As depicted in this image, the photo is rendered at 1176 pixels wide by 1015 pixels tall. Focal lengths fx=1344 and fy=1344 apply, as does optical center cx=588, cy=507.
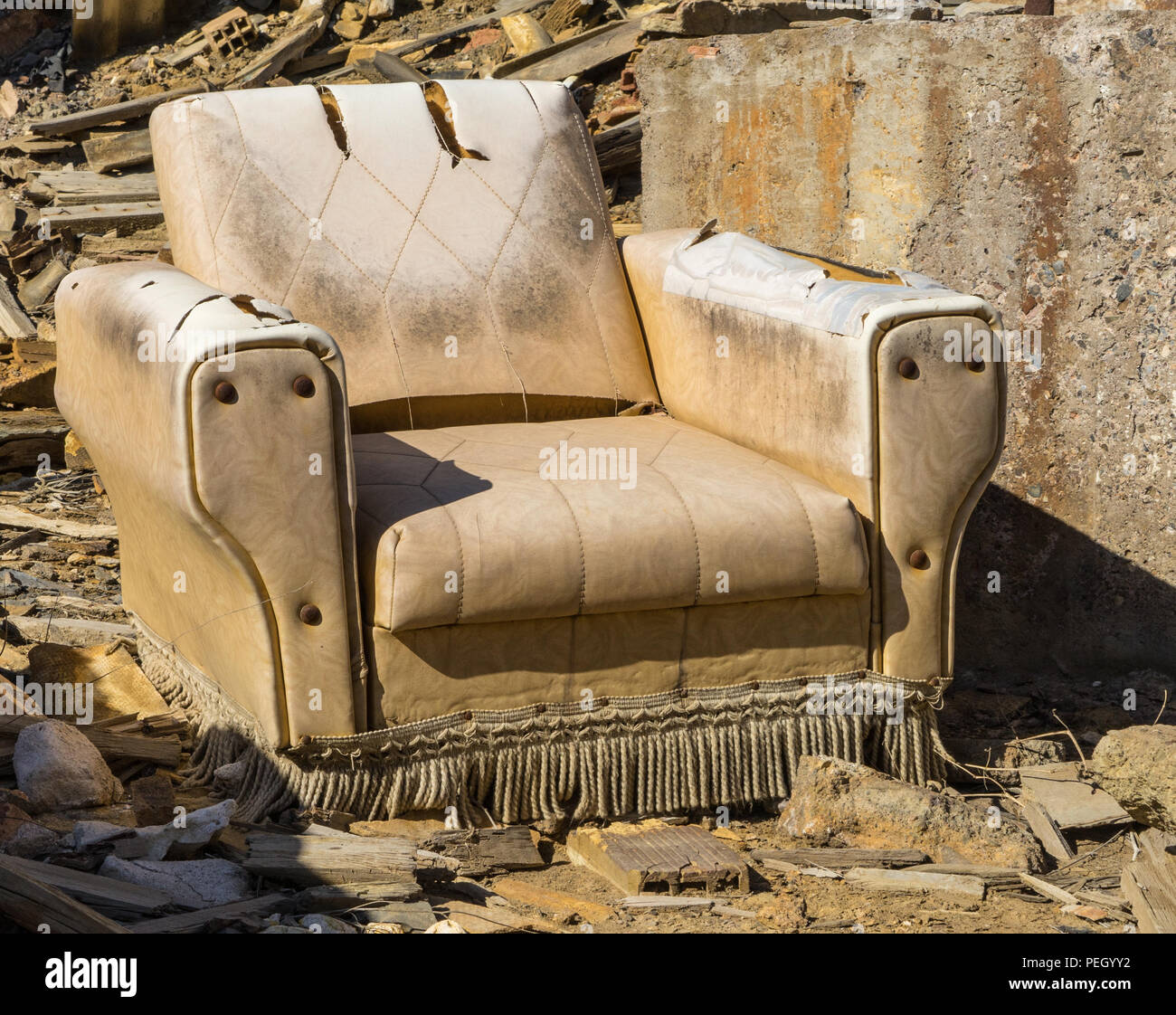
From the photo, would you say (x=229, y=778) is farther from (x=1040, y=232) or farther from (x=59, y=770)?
(x=1040, y=232)

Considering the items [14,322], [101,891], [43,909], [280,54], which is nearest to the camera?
[43,909]

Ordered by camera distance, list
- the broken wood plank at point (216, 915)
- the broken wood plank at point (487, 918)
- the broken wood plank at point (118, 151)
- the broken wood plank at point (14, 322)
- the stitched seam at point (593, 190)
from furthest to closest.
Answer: the broken wood plank at point (118, 151) → the broken wood plank at point (14, 322) → the stitched seam at point (593, 190) → the broken wood plank at point (487, 918) → the broken wood plank at point (216, 915)

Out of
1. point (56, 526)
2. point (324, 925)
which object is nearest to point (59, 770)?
point (324, 925)

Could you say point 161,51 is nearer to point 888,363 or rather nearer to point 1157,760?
point 888,363

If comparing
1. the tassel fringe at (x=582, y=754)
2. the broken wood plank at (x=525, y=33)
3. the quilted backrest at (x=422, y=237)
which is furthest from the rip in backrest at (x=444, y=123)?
the broken wood plank at (x=525, y=33)

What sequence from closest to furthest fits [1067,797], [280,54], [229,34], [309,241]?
1. [1067,797]
2. [309,241]
3. [280,54]
4. [229,34]

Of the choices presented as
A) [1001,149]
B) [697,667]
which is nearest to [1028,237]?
[1001,149]

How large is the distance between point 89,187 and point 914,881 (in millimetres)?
5977

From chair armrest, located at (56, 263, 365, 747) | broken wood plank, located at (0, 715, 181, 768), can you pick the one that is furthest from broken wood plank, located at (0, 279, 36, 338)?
chair armrest, located at (56, 263, 365, 747)

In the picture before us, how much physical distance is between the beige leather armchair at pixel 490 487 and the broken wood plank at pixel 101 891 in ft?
1.37

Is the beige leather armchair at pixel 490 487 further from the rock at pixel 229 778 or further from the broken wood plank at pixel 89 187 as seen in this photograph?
the broken wood plank at pixel 89 187

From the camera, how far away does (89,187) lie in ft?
22.4

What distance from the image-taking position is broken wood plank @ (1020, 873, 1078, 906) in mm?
2188

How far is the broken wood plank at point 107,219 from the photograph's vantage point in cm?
655
